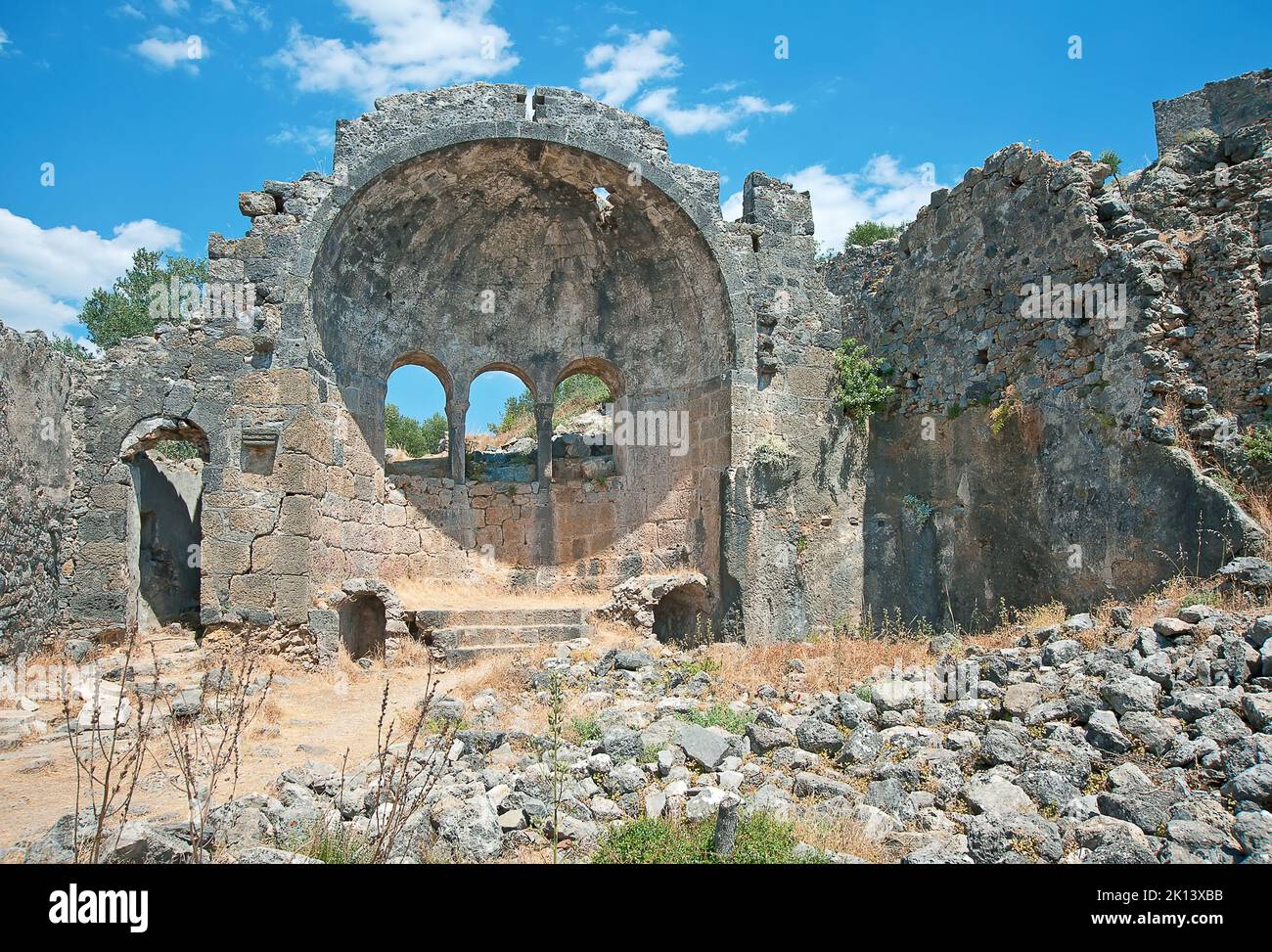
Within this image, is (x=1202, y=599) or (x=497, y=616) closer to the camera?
(x=1202, y=599)

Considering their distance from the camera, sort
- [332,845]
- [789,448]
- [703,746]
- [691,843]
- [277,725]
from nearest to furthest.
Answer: [332,845], [691,843], [703,746], [277,725], [789,448]

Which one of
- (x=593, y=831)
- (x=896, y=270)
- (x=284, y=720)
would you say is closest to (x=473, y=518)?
(x=284, y=720)

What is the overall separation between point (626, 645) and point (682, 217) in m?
5.91

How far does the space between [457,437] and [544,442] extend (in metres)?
1.34

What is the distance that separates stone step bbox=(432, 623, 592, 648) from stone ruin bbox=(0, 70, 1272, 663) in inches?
19.1

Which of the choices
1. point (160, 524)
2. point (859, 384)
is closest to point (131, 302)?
point (160, 524)

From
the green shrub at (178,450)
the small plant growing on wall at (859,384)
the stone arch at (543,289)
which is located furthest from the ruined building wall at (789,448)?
the green shrub at (178,450)

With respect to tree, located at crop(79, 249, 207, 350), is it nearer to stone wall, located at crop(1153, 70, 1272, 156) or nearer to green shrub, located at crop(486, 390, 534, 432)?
green shrub, located at crop(486, 390, 534, 432)

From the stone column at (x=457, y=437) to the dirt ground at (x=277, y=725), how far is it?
321 centimetres

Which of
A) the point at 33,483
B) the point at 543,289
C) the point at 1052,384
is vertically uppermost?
the point at 543,289

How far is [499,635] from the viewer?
11.2m

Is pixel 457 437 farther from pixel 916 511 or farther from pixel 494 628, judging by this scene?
pixel 916 511

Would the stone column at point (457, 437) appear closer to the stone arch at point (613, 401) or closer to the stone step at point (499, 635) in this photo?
the stone arch at point (613, 401)
